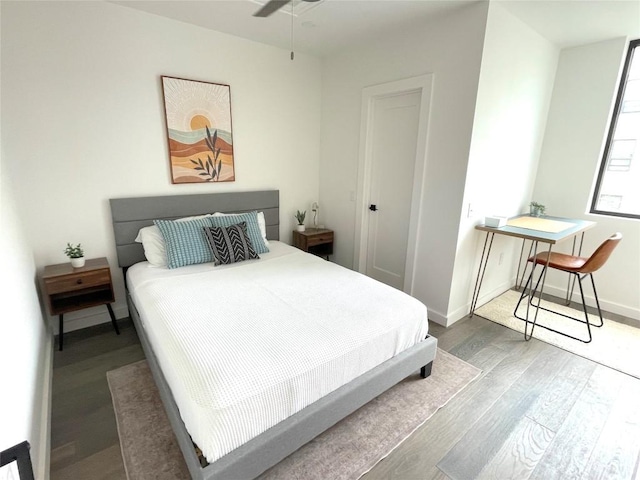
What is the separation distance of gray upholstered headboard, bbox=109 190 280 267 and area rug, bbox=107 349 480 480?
1.04 metres

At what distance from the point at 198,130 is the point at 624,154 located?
4.16m

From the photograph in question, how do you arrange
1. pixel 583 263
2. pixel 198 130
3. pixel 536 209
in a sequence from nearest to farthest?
pixel 583 263 → pixel 198 130 → pixel 536 209

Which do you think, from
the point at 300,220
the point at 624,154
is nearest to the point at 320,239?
the point at 300,220

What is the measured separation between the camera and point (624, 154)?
9.95 feet

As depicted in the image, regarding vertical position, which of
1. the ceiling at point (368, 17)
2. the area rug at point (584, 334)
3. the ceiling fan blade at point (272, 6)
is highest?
the ceiling at point (368, 17)

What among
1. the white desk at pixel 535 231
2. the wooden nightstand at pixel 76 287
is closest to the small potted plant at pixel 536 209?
the white desk at pixel 535 231

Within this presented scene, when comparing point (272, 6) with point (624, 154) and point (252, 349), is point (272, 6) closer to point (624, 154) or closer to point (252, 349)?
point (252, 349)

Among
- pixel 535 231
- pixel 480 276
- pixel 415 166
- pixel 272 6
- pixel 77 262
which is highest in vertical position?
pixel 272 6

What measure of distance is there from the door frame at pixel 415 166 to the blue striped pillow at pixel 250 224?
3.89ft

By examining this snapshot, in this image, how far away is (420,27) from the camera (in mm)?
2643

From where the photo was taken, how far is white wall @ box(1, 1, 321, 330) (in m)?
2.20

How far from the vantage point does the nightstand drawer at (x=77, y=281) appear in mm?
2258

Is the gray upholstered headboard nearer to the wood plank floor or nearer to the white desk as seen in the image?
the wood plank floor

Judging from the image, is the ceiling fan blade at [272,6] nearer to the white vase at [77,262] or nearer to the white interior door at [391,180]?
the white interior door at [391,180]
